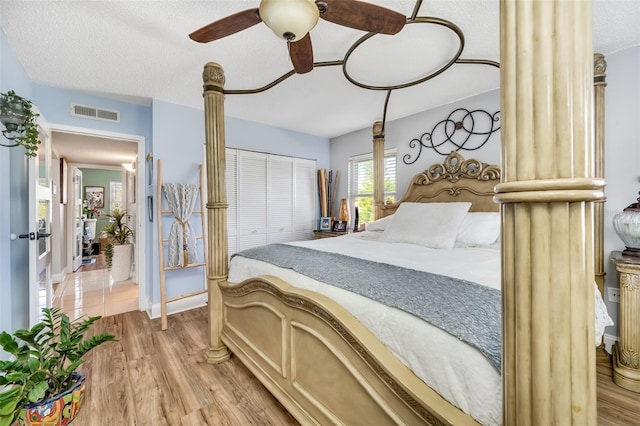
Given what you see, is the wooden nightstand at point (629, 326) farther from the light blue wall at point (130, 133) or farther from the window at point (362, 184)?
the light blue wall at point (130, 133)

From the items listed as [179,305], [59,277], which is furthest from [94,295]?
[179,305]

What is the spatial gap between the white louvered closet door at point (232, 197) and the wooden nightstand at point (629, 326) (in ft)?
12.4

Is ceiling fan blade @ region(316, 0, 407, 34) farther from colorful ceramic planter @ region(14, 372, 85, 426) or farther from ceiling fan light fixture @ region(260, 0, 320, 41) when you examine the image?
colorful ceramic planter @ region(14, 372, 85, 426)

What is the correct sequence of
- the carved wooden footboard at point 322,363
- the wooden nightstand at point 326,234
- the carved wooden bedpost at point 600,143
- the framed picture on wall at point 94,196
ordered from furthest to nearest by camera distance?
the framed picture on wall at point 94,196 < the wooden nightstand at point 326,234 < the carved wooden bedpost at point 600,143 < the carved wooden footboard at point 322,363

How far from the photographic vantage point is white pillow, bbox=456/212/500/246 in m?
2.32

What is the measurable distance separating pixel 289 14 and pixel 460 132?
2756 mm

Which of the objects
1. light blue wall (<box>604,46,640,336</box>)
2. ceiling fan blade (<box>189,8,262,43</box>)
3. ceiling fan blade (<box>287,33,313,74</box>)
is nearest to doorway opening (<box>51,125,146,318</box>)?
ceiling fan blade (<box>189,8,262,43</box>)

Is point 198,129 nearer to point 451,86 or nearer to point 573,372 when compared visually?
point 451,86

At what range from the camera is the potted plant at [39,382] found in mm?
1373

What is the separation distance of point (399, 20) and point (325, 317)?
147 cm

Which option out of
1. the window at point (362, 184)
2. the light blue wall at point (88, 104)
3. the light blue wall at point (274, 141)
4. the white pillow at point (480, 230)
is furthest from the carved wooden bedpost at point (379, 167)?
the light blue wall at point (88, 104)

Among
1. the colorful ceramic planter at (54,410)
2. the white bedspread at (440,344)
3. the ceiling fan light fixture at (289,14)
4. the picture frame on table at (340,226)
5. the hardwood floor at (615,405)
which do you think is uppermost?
the ceiling fan light fixture at (289,14)

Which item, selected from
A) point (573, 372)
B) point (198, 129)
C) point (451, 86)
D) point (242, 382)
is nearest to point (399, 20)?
point (573, 372)

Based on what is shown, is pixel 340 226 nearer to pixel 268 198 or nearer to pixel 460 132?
pixel 268 198
